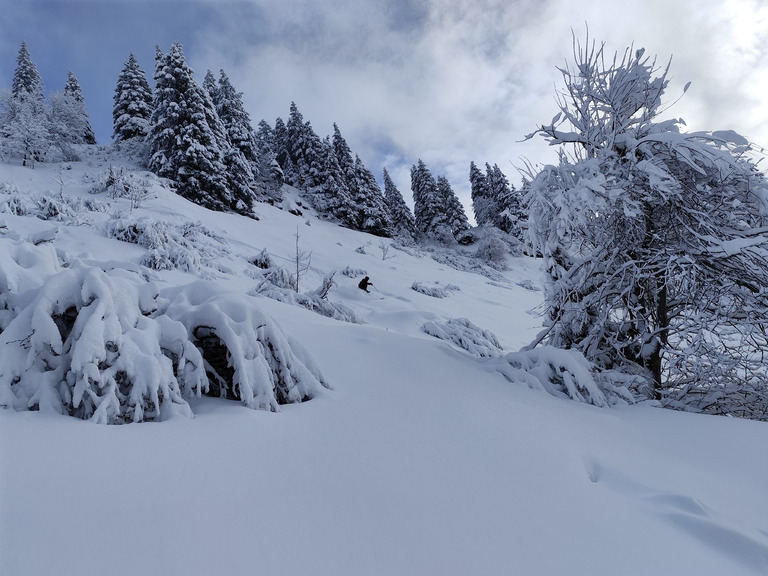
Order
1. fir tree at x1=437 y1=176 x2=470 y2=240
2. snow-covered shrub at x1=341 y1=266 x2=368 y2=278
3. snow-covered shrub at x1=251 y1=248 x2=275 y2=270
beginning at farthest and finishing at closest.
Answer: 1. fir tree at x1=437 y1=176 x2=470 y2=240
2. snow-covered shrub at x1=341 y1=266 x2=368 y2=278
3. snow-covered shrub at x1=251 y1=248 x2=275 y2=270

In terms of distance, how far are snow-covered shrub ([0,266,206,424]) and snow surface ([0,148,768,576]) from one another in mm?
96

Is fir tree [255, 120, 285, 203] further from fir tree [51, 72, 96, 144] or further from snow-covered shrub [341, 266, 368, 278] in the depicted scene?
snow-covered shrub [341, 266, 368, 278]

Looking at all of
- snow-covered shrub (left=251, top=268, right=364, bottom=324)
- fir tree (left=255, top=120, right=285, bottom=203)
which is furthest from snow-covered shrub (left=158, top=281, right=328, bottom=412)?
fir tree (left=255, top=120, right=285, bottom=203)

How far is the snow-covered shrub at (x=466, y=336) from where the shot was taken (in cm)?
605

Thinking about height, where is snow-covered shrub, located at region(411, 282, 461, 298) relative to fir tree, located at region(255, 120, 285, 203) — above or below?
below

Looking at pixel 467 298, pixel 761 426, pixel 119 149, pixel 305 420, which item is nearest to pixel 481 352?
pixel 761 426

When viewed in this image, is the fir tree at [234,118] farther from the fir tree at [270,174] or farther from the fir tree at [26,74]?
the fir tree at [26,74]

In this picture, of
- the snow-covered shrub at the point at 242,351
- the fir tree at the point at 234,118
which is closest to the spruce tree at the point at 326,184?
the fir tree at the point at 234,118

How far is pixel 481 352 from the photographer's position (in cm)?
590

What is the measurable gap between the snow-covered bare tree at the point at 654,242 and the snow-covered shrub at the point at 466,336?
1981 mm

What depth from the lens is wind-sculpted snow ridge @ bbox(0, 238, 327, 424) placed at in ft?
5.38

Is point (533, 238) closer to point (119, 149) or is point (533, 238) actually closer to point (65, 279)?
point (65, 279)

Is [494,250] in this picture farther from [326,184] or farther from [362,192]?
[326,184]

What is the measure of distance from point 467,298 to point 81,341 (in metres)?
11.7
